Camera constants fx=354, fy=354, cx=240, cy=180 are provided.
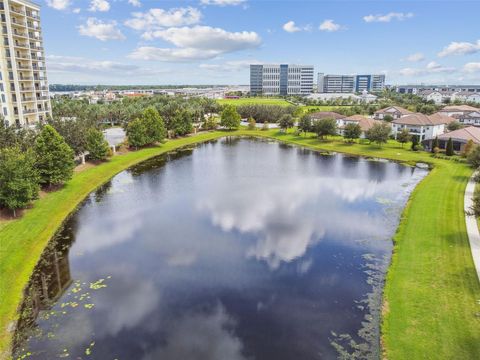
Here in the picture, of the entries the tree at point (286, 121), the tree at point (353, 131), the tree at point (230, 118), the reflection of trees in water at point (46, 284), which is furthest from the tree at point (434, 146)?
the reflection of trees in water at point (46, 284)

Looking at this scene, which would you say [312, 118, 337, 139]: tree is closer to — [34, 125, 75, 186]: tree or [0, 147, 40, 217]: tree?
[34, 125, 75, 186]: tree

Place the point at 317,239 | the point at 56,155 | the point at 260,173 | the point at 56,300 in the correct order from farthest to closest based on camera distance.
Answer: the point at 260,173
the point at 56,155
the point at 317,239
the point at 56,300

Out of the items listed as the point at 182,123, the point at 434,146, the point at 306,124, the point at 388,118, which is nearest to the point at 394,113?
the point at 388,118

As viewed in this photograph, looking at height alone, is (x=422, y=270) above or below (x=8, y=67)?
below

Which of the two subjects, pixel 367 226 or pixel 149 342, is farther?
pixel 367 226

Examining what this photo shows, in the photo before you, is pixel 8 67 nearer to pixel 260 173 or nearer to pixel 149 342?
pixel 260 173

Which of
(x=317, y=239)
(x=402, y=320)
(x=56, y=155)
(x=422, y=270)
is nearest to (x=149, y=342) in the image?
(x=402, y=320)

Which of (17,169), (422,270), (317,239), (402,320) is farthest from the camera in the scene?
(17,169)
